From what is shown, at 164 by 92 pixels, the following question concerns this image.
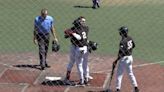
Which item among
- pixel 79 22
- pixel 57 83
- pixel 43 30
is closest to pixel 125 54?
pixel 79 22

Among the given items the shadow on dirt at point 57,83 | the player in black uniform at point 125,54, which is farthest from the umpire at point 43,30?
the player in black uniform at point 125,54

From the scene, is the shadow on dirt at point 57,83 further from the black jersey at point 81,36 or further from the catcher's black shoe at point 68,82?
the black jersey at point 81,36

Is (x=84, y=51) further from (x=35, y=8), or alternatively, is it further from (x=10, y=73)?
(x=35, y=8)

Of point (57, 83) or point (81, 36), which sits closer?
point (81, 36)

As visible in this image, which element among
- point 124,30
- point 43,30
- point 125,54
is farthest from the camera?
point 43,30

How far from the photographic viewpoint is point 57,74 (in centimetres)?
1269

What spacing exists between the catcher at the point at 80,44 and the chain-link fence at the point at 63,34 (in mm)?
628

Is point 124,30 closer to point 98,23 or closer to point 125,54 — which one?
point 125,54

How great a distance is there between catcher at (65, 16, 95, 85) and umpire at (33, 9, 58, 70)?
965mm

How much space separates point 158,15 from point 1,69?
7.75 meters

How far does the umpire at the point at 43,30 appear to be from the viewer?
12.4 metres

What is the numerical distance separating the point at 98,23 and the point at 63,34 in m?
2.01

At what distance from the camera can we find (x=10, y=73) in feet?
41.7

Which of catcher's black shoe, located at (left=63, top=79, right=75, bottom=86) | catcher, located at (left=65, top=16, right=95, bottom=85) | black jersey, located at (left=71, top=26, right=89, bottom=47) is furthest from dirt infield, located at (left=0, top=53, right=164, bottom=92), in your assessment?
black jersey, located at (left=71, top=26, right=89, bottom=47)
